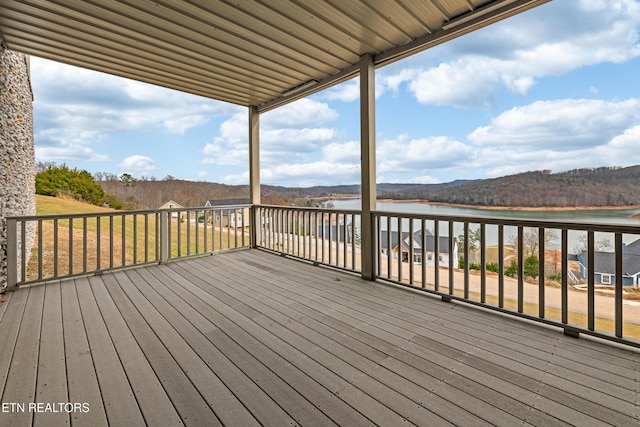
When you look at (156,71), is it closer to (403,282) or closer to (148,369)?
(148,369)

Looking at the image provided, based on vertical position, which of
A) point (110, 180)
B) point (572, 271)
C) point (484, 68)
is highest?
point (484, 68)

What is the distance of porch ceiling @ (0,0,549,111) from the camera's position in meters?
2.62

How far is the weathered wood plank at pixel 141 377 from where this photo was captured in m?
1.38

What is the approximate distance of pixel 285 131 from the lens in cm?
1070

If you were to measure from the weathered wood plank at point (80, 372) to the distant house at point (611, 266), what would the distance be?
3307mm

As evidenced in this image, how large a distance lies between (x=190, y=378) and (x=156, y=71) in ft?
13.4

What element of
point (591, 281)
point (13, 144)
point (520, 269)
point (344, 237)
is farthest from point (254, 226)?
point (591, 281)

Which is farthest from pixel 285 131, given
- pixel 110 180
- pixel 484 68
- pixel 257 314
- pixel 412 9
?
pixel 257 314

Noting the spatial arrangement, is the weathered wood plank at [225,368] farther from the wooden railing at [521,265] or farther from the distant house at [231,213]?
the distant house at [231,213]

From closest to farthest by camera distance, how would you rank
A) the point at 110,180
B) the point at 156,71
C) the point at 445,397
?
1. the point at 445,397
2. the point at 156,71
3. the point at 110,180

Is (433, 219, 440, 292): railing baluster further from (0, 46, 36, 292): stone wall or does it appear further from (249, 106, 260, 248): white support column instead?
(0, 46, 36, 292): stone wall

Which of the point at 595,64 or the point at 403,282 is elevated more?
the point at 595,64

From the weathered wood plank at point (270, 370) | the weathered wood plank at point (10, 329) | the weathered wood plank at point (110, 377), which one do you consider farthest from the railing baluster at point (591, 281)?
the weathered wood plank at point (10, 329)

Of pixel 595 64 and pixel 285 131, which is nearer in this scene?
pixel 595 64
